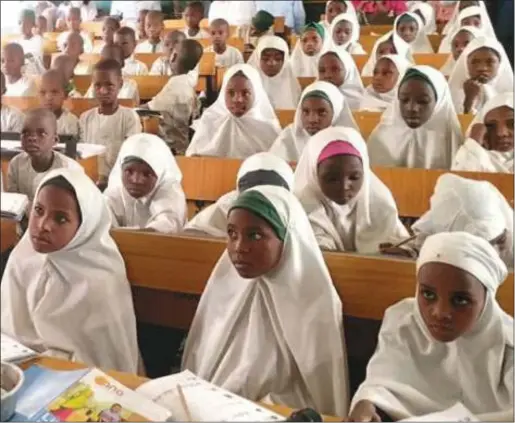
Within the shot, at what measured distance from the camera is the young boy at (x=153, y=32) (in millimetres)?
3490

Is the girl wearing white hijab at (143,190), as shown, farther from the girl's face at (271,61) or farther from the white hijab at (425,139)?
the girl's face at (271,61)

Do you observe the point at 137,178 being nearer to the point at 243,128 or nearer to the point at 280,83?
the point at 243,128

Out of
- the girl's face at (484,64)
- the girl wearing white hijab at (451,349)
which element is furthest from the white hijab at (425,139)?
the girl wearing white hijab at (451,349)

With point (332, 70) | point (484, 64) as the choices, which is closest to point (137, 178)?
point (332, 70)

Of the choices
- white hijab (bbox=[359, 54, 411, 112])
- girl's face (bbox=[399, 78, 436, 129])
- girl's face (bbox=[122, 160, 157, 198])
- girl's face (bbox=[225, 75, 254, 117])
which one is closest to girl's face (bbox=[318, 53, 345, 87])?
white hijab (bbox=[359, 54, 411, 112])

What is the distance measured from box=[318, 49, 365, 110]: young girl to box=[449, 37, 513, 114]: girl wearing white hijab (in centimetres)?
47

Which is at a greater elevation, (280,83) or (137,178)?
(280,83)

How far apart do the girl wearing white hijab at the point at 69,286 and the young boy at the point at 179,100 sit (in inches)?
58.9

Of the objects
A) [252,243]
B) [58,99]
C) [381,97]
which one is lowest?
[252,243]

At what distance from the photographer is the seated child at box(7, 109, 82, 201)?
152cm

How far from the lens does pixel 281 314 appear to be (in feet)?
4.12

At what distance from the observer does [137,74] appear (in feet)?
10.3

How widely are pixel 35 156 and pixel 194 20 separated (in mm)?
2417

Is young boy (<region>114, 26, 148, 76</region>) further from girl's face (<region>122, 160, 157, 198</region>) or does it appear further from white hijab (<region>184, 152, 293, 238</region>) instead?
white hijab (<region>184, 152, 293, 238</region>)
